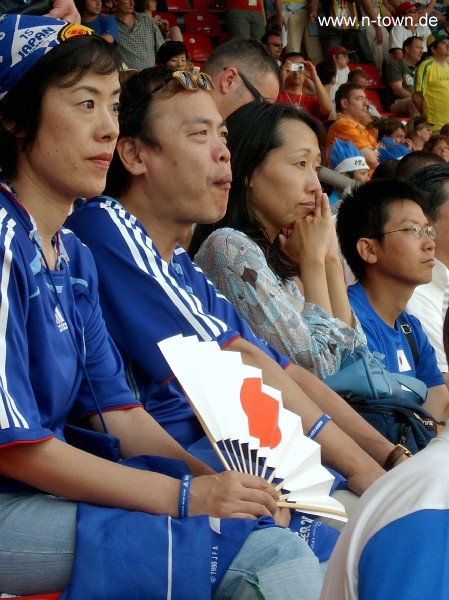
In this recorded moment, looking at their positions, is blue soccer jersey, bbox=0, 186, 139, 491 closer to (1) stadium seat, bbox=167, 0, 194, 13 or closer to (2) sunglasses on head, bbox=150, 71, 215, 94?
(2) sunglasses on head, bbox=150, 71, 215, 94

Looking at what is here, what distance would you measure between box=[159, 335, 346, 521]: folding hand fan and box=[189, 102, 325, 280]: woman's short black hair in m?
1.11

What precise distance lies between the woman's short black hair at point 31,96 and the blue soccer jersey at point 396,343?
5.60 feet

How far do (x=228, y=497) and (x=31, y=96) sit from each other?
2.97 ft

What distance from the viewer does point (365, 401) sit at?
9.04 feet

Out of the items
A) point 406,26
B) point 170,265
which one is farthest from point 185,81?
point 406,26

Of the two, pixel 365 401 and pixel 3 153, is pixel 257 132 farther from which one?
pixel 3 153

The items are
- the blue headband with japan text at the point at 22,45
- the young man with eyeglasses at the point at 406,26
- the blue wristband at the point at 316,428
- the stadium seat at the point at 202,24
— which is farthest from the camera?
the young man with eyeglasses at the point at 406,26

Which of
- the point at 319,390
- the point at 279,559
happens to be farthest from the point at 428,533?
the point at 319,390

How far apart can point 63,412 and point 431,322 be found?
2387mm

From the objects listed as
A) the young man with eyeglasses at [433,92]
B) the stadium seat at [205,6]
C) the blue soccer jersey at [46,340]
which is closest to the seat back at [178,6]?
the stadium seat at [205,6]

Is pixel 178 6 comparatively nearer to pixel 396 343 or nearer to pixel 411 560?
pixel 396 343

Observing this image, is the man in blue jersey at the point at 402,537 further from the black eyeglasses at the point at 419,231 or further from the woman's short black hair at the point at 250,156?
the black eyeglasses at the point at 419,231

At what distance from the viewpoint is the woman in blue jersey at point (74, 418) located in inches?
64.1

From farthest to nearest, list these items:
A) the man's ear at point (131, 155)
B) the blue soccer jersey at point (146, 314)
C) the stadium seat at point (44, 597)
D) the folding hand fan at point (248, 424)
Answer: the man's ear at point (131, 155)
the blue soccer jersey at point (146, 314)
the folding hand fan at point (248, 424)
the stadium seat at point (44, 597)
